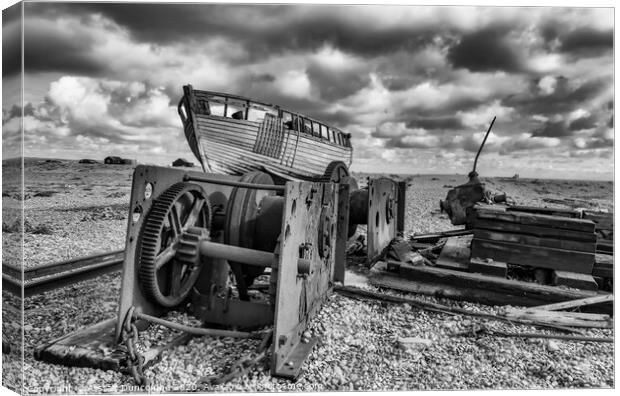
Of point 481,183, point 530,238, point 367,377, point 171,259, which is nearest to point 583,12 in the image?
point 530,238

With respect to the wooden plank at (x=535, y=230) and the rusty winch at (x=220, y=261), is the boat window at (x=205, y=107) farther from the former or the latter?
the wooden plank at (x=535, y=230)

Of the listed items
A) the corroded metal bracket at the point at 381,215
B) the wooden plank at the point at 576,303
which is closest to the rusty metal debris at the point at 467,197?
the corroded metal bracket at the point at 381,215

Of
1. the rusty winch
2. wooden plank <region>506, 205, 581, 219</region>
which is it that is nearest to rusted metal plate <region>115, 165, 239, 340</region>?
the rusty winch

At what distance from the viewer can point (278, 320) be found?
3.24 meters

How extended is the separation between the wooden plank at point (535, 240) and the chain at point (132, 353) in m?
4.47

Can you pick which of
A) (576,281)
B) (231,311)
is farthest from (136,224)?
Result: (576,281)

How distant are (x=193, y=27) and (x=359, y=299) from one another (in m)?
3.65

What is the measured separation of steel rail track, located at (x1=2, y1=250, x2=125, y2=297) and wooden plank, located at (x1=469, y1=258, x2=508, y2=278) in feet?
14.5

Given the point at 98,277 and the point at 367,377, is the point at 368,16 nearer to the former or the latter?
the point at 367,377

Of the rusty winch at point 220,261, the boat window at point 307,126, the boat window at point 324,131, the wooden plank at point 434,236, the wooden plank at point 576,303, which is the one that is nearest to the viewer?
the rusty winch at point 220,261

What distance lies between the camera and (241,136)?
1391 cm

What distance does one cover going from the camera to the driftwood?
4516mm

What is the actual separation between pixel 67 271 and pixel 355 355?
428cm

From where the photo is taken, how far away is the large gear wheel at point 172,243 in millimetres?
3525
